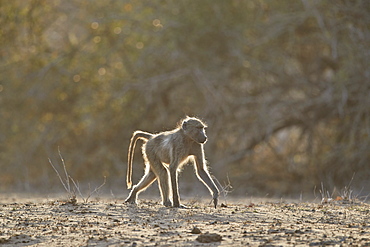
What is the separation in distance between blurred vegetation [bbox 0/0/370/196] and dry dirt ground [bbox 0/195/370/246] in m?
5.94

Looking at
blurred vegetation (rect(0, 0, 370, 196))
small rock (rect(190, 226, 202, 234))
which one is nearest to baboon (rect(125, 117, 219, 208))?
small rock (rect(190, 226, 202, 234))

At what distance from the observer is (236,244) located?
18.7ft

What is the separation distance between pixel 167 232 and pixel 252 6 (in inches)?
367

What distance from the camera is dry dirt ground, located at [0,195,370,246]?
5.87m

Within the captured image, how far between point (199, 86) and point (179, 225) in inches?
326

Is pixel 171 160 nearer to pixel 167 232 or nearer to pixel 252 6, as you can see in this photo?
pixel 167 232

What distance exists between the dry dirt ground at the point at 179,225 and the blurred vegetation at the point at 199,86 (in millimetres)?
5944

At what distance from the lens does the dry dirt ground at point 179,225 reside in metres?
5.87

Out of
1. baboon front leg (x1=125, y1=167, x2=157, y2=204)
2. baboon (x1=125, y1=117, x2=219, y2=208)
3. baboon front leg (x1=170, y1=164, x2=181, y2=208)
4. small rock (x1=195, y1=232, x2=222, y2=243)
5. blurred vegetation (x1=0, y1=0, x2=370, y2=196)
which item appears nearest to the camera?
small rock (x1=195, y1=232, x2=222, y2=243)

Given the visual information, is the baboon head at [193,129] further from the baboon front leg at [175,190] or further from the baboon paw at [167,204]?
the baboon paw at [167,204]

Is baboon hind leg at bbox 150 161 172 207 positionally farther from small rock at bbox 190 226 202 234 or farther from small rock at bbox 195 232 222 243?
small rock at bbox 195 232 222 243

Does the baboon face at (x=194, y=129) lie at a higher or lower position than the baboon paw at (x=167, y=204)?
higher

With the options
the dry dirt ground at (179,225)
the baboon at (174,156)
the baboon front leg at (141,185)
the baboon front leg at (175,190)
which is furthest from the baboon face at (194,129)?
the dry dirt ground at (179,225)

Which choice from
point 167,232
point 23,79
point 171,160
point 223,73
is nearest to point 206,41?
point 223,73
